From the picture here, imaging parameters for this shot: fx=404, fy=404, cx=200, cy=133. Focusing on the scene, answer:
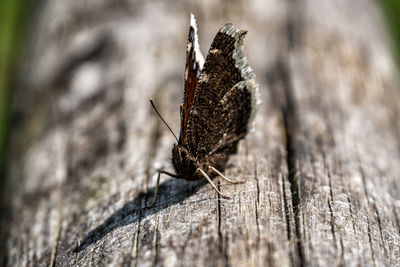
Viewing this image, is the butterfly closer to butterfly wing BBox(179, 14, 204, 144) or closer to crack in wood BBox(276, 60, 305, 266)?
butterfly wing BBox(179, 14, 204, 144)

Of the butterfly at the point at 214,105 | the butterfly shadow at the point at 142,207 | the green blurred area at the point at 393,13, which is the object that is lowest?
the butterfly shadow at the point at 142,207

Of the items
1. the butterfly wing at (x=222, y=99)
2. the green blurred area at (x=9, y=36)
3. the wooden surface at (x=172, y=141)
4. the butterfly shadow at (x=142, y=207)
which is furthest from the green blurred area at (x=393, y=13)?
the green blurred area at (x=9, y=36)

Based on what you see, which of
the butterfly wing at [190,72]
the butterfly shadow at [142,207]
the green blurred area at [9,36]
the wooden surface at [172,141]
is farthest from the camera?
the green blurred area at [9,36]

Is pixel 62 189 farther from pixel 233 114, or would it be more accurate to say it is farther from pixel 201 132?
pixel 233 114

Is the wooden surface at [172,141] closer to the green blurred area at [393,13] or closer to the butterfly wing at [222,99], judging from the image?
the butterfly wing at [222,99]

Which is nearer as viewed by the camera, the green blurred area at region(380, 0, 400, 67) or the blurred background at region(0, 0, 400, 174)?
the blurred background at region(0, 0, 400, 174)

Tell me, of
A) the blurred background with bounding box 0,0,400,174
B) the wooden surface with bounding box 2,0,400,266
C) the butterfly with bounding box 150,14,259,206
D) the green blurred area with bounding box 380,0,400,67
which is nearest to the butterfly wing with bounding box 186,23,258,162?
the butterfly with bounding box 150,14,259,206
